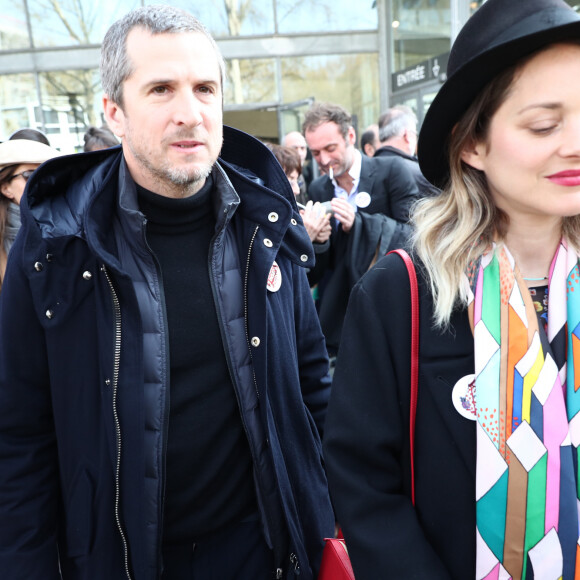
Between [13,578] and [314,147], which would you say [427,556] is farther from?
[314,147]

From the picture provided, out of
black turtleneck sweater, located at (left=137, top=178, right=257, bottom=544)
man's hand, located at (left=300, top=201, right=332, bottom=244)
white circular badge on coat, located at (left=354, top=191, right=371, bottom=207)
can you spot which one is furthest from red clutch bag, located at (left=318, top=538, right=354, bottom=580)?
white circular badge on coat, located at (left=354, top=191, right=371, bottom=207)

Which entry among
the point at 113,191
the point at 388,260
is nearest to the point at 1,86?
the point at 113,191

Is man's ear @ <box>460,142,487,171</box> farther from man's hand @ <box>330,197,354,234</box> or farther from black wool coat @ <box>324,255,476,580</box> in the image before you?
man's hand @ <box>330,197,354,234</box>

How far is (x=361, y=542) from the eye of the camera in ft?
4.03

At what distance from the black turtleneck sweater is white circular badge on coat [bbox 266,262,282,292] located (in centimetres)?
19

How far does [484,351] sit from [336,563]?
0.65m

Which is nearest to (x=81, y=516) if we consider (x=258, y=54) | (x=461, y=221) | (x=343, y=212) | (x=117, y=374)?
(x=117, y=374)

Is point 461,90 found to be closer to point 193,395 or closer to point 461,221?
point 461,221

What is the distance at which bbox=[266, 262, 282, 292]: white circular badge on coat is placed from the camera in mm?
1772

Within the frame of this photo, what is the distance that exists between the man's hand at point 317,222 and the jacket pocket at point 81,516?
1996mm

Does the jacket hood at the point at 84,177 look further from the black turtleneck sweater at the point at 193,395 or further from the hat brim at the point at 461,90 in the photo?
the hat brim at the point at 461,90

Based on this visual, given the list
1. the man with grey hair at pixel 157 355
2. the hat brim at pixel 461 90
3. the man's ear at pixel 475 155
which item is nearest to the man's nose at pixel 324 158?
the man with grey hair at pixel 157 355

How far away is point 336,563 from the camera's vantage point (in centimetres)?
142

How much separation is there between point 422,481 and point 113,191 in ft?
3.76
